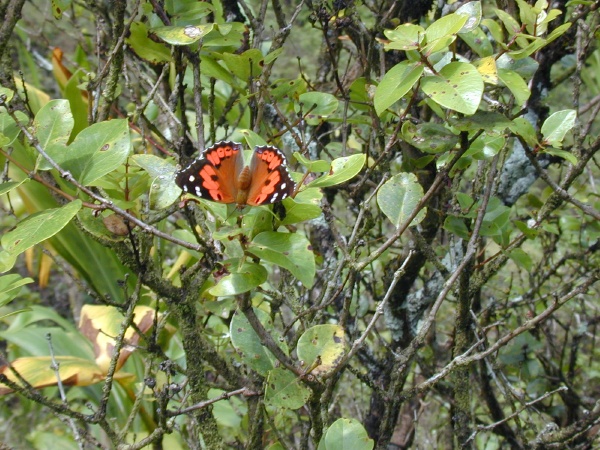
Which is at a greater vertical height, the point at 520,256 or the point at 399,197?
the point at 399,197

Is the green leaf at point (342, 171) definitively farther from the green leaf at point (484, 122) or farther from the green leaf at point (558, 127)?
the green leaf at point (558, 127)

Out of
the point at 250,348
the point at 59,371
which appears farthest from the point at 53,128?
the point at 59,371

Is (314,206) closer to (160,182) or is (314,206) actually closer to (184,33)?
(160,182)

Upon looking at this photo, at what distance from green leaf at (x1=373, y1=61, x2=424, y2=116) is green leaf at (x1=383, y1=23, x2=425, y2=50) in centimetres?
3

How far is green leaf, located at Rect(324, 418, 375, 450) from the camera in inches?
30.2

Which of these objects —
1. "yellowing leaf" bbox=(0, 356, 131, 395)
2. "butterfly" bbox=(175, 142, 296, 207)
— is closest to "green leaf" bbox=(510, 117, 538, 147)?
"butterfly" bbox=(175, 142, 296, 207)

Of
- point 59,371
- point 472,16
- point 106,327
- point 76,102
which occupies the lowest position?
point 106,327

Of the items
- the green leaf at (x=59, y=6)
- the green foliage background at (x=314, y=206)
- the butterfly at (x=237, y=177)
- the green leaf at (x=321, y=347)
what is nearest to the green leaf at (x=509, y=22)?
the green foliage background at (x=314, y=206)

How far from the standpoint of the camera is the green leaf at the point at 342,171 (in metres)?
0.68

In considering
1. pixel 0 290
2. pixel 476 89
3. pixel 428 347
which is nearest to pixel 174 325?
pixel 428 347

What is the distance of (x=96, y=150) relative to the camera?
722 mm

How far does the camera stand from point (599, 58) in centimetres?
217

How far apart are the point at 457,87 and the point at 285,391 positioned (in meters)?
0.40

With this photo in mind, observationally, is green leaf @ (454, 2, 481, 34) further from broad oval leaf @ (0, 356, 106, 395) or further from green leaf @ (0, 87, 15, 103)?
broad oval leaf @ (0, 356, 106, 395)
